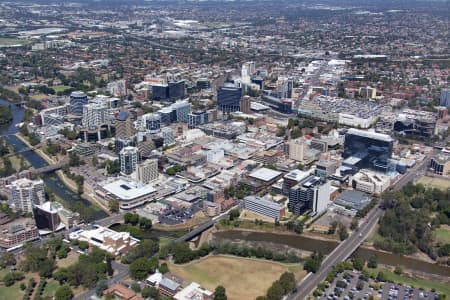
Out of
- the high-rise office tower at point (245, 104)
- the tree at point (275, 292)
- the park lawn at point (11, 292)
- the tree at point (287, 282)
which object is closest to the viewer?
the tree at point (275, 292)

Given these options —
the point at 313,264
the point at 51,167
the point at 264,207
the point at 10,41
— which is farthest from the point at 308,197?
the point at 10,41

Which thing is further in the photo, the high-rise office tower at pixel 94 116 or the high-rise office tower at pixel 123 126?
the high-rise office tower at pixel 94 116

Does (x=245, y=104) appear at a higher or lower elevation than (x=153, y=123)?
higher

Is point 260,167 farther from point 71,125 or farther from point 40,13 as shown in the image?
point 40,13

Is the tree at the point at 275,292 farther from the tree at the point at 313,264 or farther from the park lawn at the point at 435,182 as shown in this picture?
the park lawn at the point at 435,182

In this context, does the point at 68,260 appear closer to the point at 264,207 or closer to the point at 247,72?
the point at 264,207

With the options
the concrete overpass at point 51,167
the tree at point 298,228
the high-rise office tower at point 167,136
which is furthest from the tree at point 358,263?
the concrete overpass at point 51,167
